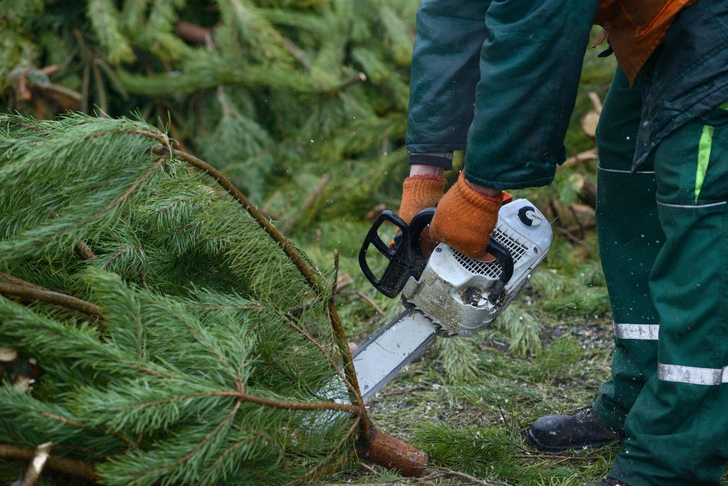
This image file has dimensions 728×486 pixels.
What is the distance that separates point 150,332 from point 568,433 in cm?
129

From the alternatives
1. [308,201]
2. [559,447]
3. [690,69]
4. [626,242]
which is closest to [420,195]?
[626,242]

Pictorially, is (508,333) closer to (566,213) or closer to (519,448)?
(519,448)

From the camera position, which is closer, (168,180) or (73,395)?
(73,395)

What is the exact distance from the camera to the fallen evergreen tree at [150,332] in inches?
49.5

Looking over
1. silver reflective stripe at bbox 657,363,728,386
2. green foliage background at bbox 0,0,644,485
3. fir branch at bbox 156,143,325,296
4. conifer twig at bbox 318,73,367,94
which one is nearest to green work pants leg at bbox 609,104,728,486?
silver reflective stripe at bbox 657,363,728,386

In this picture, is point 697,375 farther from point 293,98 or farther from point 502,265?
point 293,98

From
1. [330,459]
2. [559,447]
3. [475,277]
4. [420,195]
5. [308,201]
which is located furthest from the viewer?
[308,201]

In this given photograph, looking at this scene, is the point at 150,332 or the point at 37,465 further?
the point at 150,332

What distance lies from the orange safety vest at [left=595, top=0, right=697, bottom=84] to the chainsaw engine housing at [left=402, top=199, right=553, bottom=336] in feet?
1.51

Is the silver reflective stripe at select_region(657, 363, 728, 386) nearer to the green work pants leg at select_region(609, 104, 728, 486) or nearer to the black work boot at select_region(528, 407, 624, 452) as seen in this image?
the green work pants leg at select_region(609, 104, 728, 486)

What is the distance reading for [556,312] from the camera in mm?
3102

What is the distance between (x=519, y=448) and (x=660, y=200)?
2.77 ft

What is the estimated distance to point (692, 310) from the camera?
1.58 meters

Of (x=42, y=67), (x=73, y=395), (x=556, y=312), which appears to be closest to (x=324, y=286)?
(x=73, y=395)
